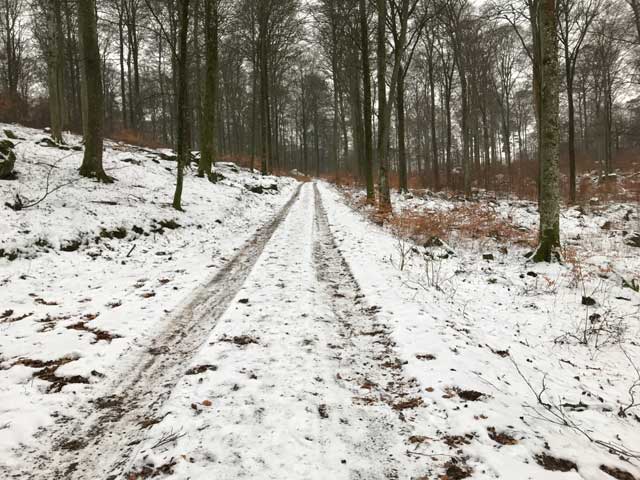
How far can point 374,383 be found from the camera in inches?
135

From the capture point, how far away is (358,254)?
8125 mm

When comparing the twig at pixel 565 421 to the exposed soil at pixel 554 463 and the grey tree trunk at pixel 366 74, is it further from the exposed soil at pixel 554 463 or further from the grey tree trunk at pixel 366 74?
the grey tree trunk at pixel 366 74

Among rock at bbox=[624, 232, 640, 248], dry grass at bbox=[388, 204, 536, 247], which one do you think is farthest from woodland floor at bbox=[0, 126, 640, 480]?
dry grass at bbox=[388, 204, 536, 247]

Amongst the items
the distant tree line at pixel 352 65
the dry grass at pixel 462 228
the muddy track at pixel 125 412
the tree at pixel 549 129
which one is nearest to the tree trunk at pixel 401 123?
the distant tree line at pixel 352 65

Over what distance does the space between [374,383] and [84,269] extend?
5.78 m

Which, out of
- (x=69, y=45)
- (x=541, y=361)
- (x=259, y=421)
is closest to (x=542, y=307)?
(x=541, y=361)

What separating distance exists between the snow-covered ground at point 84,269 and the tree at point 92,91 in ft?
1.84

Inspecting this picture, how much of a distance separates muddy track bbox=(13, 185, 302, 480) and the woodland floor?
0.02 meters

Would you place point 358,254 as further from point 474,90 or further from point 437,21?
point 474,90

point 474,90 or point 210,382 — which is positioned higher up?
point 474,90

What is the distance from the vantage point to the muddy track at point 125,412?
2443mm

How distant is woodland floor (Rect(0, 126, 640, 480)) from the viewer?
254 cm

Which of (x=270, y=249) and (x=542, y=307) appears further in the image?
(x=270, y=249)

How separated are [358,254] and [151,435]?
5913mm
